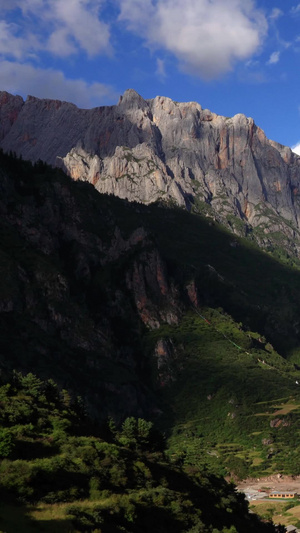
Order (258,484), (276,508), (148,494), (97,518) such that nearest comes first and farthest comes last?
(97,518) → (148,494) → (276,508) → (258,484)

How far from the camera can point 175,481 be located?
79.2 meters

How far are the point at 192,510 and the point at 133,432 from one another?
134ft

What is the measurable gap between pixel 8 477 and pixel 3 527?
1064 cm

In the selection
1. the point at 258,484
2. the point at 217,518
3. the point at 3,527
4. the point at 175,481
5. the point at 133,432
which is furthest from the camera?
the point at 258,484

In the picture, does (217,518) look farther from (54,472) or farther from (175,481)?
(54,472)

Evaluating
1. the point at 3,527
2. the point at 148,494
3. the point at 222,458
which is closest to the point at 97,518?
the point at 3,527

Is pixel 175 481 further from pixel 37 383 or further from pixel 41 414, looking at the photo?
pixel 37 383

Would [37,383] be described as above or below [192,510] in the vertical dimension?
above

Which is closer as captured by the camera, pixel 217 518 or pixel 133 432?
pixel 217 518

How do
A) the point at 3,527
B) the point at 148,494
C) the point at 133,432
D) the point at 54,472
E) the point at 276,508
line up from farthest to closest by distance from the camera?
the point at 276,508, the point at 133,432, the point at 148,494, the point at 54,472, the point at 3,527

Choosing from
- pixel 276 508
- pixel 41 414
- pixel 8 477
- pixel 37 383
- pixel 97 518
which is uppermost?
pixel 37 383

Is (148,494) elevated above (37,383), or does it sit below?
below

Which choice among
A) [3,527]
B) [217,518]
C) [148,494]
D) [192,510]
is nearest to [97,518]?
[3,527]

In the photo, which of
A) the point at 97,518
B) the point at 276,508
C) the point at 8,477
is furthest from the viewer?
the point at 276,508
